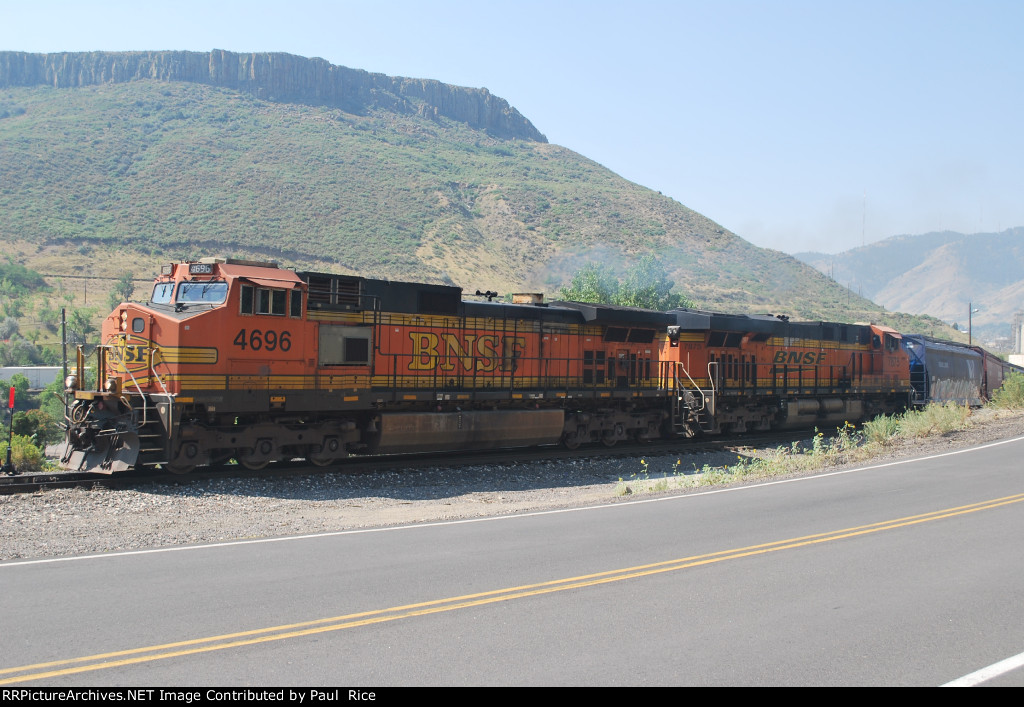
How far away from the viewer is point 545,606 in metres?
6.85

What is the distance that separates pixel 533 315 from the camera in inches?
810

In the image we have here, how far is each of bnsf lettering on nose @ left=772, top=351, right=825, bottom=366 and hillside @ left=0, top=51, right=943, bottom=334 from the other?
40466mm

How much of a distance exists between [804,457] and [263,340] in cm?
1206

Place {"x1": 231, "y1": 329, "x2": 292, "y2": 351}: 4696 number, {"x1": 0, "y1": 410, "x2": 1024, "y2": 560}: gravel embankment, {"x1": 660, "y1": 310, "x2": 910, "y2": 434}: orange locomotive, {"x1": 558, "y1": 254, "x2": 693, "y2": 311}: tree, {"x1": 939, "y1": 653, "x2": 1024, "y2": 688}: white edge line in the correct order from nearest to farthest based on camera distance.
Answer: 1. {"x1": 939, "y1": 653, "x2": 1024, "y2": 688}: white edge line
2. {"x1": 0, "y1": 410, "x2": 1024, "y2": 560}: gravel embankment
3. {"x1": 231, "y1": 329, "x2": 292, "y2": 351}: 4696 number
4. {"x1": 660, "y1": 310, "x2": 910, "y2": 434}: orange locomotive
5. {"x1": 558, "y1": 254, "x2": 693, "y2": 311}: tree

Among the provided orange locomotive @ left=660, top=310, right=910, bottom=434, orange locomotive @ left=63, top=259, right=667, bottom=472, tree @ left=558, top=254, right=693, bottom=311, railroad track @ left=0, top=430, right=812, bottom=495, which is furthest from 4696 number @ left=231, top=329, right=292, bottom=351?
tree @ left=558, top=254, right=693, bottom=311

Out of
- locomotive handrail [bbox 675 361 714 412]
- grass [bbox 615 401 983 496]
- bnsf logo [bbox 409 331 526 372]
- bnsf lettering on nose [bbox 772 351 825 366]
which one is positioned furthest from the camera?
bnsf lettering on nose [bbox 772 351 825 366]

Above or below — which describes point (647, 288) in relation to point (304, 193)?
below

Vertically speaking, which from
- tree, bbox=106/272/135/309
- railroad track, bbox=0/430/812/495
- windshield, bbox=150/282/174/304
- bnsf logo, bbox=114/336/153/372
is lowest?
railroad track, bbox=0/430/812/495

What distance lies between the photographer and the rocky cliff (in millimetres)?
117750

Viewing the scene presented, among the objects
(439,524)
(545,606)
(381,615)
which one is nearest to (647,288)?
(439,524)

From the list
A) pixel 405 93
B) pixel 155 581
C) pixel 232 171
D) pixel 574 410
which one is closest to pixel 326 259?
pixel 232 171

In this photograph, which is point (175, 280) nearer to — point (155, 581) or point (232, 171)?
point (155, 581)

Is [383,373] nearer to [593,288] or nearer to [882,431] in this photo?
[882,431]

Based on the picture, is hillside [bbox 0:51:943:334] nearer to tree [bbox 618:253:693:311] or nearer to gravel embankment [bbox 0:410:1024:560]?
tree [bbox 618:253:693:311]
